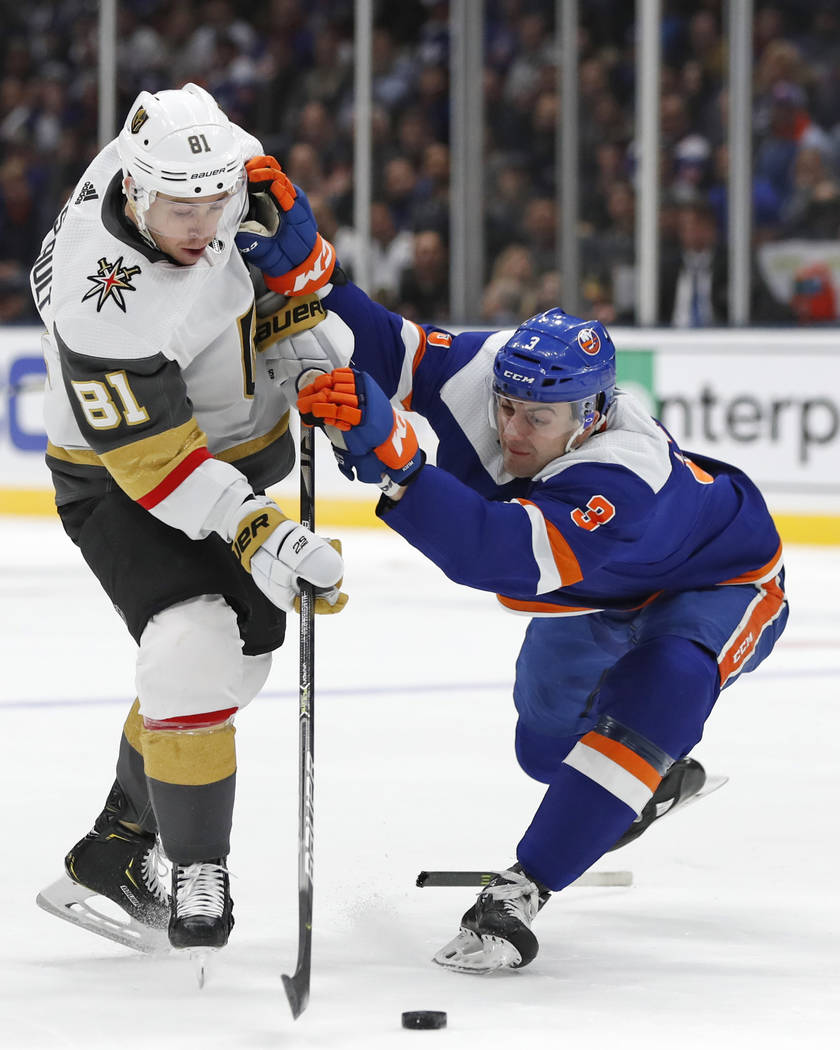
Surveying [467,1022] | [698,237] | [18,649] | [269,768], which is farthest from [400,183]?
[467,1022]

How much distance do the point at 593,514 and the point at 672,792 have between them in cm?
69

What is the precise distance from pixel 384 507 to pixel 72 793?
4.04ft

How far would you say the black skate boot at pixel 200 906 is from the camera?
2.26m

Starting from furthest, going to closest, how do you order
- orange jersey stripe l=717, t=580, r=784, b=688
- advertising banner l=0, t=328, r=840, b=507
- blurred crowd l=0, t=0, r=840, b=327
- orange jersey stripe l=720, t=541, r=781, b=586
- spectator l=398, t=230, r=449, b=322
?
spectator l=398, t=230, r=449, b=322
blurred crowd l=0, t=0, r=840, b=327
advertising banner l=0, t=328, r=840, b=507
orange jersey stripe l=720, t=541, r=781, b=586
orange jersey stripe l=717, t=580, r=784, b=688

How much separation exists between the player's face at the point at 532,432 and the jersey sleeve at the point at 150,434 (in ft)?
1.33

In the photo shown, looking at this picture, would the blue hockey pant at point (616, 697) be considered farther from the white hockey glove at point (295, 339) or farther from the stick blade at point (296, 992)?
the white hockey glove at point (295, 339)

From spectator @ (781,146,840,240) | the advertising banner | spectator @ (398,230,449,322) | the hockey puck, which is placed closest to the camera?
the hockey puck

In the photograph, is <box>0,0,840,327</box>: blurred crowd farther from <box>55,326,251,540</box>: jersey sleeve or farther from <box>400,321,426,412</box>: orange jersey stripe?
<box>55,326,251,540</box>: jersey sleeve

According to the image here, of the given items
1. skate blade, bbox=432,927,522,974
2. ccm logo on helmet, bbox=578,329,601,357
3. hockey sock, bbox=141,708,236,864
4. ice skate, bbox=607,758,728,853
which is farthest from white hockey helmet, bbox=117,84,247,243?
ice skate, bbox=607,758,728,853

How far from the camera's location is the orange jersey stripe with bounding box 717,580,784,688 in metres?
2.64

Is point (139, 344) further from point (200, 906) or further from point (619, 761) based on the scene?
point (619, 761)

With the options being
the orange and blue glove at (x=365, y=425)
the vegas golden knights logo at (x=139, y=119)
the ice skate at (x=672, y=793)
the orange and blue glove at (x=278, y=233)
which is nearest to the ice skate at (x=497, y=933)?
the ice skate at (x=672, y=793)

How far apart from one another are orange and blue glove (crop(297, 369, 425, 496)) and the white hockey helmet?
0.28 metres

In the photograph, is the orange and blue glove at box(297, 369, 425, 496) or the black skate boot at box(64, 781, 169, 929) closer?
the orange and blue glove at box(297, 369, 425, 496)
